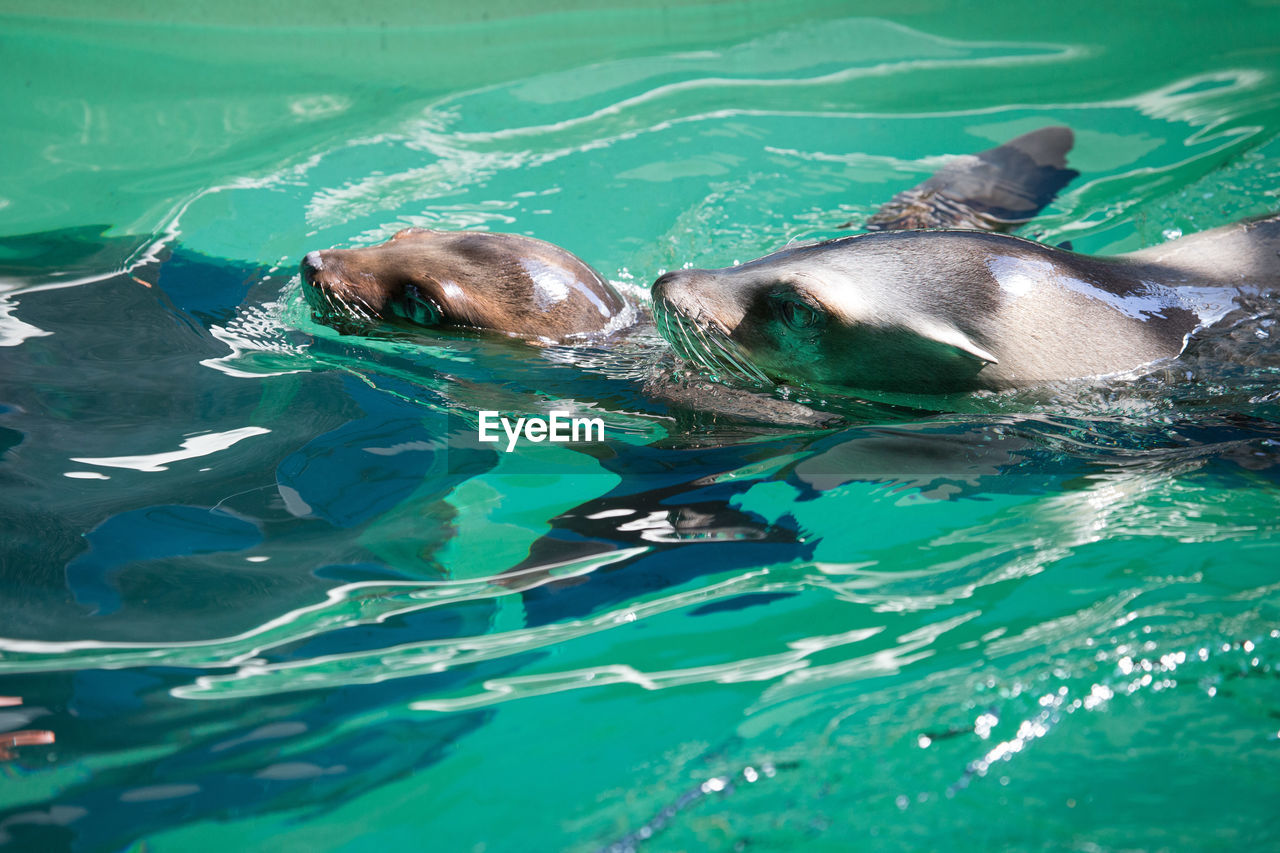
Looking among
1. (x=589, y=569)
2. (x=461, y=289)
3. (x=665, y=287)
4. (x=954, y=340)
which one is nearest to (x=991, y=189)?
(x=954, y=340)

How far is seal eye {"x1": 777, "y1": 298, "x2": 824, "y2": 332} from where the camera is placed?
3004 mm

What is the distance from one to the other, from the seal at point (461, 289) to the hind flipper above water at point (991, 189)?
1771mm

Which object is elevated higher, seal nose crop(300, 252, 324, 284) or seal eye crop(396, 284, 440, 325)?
seal nose crop(300, 252, 324, 284)

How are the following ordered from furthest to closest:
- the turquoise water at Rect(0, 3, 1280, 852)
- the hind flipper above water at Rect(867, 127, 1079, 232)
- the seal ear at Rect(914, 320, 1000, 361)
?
the hind flipper above water at Rect(867, 127, 1079, 232) < the seal ear at Rect(914, 320, 1000, 361) < the turquoise water at Rect(0, 3, 1280, 852)

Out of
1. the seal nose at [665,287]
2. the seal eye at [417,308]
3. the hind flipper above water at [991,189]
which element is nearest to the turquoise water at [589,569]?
the seal eye at [417,308]

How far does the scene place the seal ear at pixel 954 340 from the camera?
112 inches

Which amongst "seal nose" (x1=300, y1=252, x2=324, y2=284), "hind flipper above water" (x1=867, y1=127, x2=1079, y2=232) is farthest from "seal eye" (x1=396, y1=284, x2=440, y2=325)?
"hind flipper above water" (x1=867, y1=127, x2=1079, y2=232)

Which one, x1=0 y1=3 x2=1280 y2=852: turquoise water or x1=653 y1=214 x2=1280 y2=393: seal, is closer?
x1=0 y1=3 x2=1280 y2=852: turquoise water

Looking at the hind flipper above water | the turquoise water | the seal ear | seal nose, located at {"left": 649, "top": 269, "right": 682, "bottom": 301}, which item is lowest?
the turquoise water

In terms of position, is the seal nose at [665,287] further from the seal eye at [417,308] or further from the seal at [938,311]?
the seal eye at [417,308]

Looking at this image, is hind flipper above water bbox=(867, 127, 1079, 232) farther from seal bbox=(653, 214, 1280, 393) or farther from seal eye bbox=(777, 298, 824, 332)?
seal eye bbox=(777, 298, 824, 332)

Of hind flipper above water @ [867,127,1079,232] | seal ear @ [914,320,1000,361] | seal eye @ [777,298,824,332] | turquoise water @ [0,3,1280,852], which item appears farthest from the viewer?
hind flipper above water @ [867,127,1079,232]

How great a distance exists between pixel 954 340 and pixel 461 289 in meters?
1.71

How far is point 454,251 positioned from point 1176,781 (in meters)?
2.80
